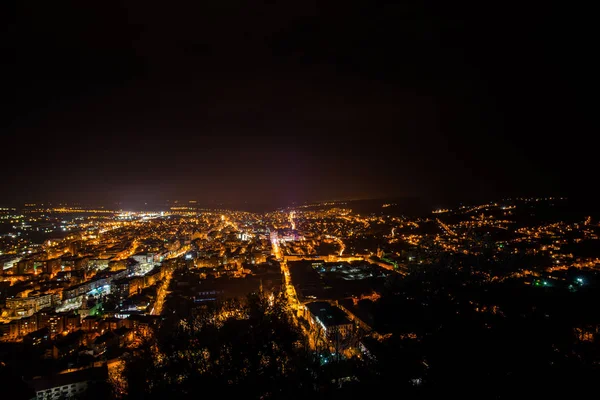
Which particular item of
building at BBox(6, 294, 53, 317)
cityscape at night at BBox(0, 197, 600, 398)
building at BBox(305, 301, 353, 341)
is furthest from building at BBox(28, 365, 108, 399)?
building at BBox(6, 294, 53, 317)

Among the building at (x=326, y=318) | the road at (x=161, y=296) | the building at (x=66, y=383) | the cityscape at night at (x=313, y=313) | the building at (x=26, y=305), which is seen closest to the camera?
the cityscape at night at (x=313, y=313)

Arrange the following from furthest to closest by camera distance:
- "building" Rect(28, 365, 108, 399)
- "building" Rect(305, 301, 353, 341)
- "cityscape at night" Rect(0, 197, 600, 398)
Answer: "building" Rect(305, 301, 353, 341), "building" Rect(28, 365, 108, 399), "cityscape at night" Rect(0, 197, 600, 398)

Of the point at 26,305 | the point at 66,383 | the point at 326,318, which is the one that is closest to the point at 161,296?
the point at 26,305

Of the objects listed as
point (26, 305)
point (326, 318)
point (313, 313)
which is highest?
point (26, 305)

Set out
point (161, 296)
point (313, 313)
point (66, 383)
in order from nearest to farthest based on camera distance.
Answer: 1. point (66, 383)
2. point (313, 313)
3. point (161, 296)

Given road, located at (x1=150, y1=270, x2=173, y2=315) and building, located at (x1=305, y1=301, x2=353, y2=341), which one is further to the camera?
road, located at (x1=150, y1=270, x2=173, y2=315)

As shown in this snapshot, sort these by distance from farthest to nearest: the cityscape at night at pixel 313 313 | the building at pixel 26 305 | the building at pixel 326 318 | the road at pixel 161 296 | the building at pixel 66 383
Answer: the road at pixel 161 296, the building at pixel 26 305, the building at pixel 326 318, the building at pixel 66 383, the cityscape at night at pixel 313 313

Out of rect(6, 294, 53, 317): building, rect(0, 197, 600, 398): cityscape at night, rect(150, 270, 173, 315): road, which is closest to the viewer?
rect(0, 197, 600, 398): cityscape at night

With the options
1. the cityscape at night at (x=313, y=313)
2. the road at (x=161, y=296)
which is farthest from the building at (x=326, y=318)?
the road at (x=161, y=296)

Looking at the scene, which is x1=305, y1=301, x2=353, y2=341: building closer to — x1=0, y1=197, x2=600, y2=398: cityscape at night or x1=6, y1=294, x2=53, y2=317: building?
x1=0, y1=197, x2=600, y2=398: cityscape at night

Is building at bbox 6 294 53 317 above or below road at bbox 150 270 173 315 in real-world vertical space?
above

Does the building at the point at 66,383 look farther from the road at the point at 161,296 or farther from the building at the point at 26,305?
the building at the point at 26,305

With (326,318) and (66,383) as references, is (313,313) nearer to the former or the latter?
(326,318)
